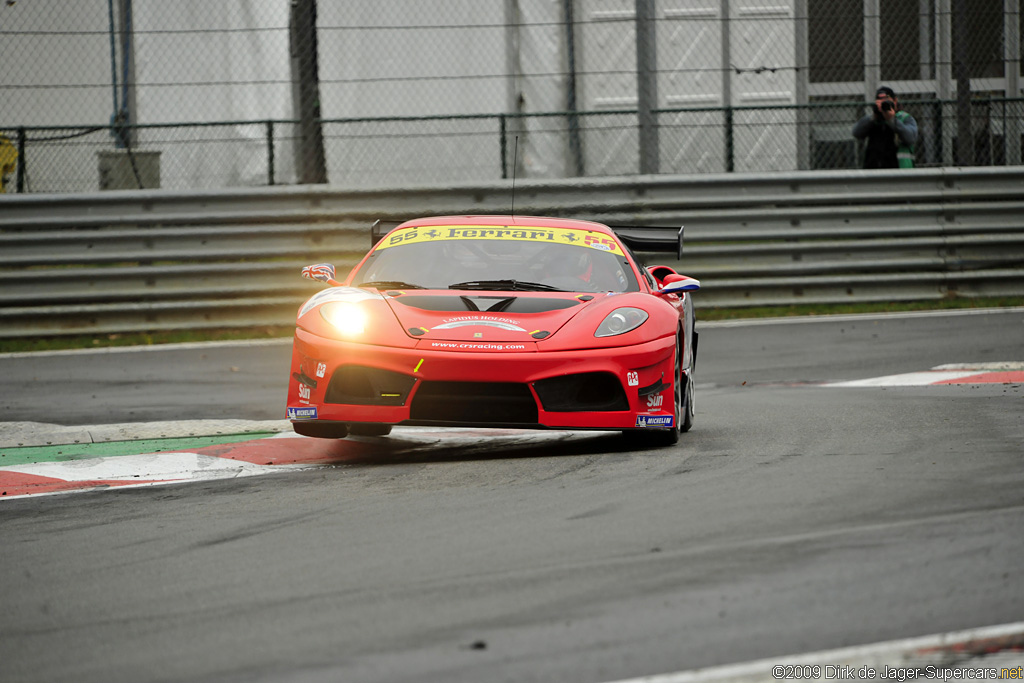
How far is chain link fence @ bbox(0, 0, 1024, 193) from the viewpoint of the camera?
534 inches

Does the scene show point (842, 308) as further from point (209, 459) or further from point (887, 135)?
point (209, 459)

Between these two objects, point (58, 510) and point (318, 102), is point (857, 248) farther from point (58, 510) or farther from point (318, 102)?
point (58, 510)

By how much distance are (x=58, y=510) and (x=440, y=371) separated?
1.77 metres

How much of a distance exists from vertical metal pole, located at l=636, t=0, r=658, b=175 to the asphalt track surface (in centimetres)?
644

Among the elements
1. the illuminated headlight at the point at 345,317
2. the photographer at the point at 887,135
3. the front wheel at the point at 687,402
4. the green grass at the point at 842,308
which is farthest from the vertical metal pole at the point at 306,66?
the illuminated headlight at the point at 345,317

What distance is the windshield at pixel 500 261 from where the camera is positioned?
7398 mm

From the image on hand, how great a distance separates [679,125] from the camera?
47.0 ft

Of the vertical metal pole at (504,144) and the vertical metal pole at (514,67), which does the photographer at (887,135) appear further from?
the vertical metal pole at (504,144)

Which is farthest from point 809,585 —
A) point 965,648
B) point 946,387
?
point 946,387

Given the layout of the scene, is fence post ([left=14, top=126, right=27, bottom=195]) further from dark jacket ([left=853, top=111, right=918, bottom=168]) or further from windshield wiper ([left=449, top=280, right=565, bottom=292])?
dark jacket ([left=853, top=111, right=918, bottom=168])

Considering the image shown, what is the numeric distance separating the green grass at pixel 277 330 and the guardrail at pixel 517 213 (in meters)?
0.11

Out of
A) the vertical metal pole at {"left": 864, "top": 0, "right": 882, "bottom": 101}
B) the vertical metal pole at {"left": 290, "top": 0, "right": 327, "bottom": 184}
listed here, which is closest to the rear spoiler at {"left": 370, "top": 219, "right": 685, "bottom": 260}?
the vertical metal pole at {"left": 290, "top": 0, "right": 327, "bottom": 184}

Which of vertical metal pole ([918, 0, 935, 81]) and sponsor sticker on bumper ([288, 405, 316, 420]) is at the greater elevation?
vertical metal pole ([918, 0, 935, 81])

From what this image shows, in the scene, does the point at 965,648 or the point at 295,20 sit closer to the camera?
the point at 965,648
